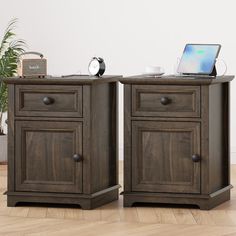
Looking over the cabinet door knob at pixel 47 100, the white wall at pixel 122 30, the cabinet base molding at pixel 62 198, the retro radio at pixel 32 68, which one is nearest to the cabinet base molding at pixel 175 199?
the cabinet base molding at pixel 62 198

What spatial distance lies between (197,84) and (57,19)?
219cm

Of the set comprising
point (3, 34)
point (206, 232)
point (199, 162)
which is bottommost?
point (206, 232)

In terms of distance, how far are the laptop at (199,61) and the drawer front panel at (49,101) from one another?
57 centimetres

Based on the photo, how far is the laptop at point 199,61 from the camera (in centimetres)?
454

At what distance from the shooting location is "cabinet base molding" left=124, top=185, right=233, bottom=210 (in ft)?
14.7

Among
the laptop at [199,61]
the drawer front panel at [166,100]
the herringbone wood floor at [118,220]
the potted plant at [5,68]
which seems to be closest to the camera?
the herringbone wood floor at [118,220]

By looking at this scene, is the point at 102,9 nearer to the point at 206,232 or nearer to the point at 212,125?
the point at 212,125

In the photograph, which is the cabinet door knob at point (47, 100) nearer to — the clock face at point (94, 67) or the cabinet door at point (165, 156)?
the clock face at point (94, 67)

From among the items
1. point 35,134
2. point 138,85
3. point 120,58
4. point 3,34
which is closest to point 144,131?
point 138,85

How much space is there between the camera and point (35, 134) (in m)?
4.54

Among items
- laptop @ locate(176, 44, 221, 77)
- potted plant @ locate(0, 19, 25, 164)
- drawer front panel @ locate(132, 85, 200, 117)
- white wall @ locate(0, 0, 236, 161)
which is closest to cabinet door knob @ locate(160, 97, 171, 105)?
→ drawer front panel @ locate(132, 85, 200, 117)

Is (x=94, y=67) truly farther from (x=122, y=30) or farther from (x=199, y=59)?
(x=122, y=30)

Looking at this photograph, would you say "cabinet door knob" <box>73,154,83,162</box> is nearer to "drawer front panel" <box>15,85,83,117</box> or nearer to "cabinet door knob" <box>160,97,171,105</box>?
"drawer front panel" <box>15,85,83,117</box>

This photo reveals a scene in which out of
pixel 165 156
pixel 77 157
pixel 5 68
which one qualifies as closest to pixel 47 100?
pixel 77 157
